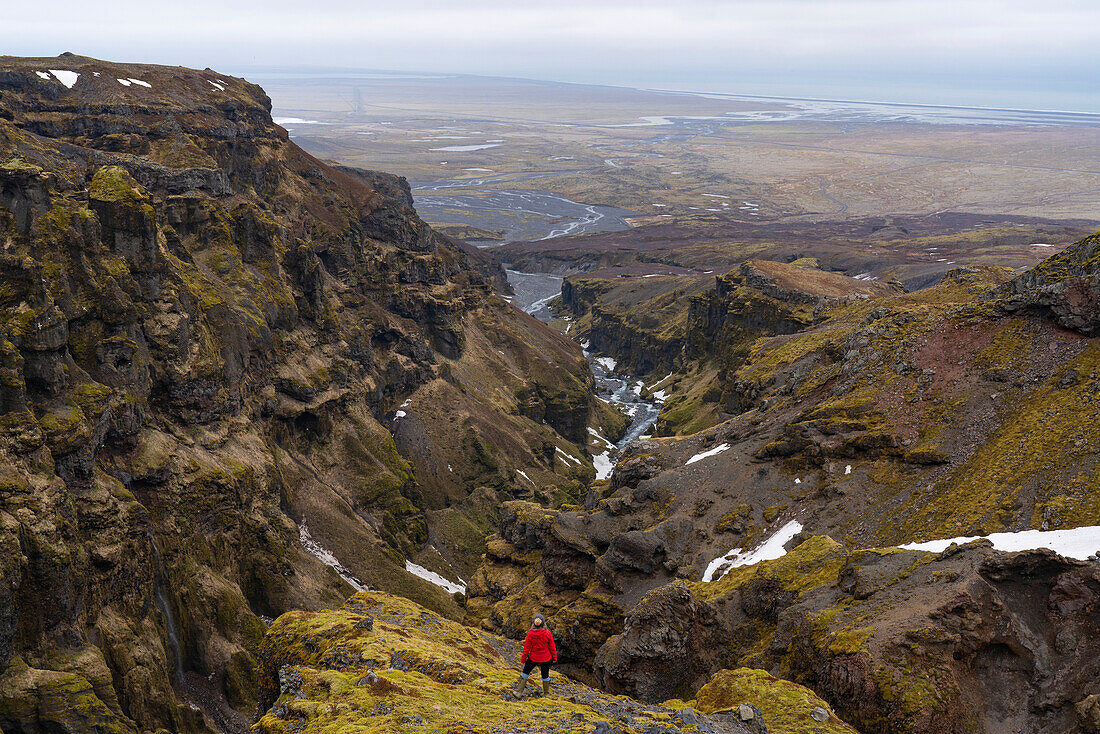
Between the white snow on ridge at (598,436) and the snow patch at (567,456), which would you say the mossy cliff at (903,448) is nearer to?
the snow patch at (567,456)

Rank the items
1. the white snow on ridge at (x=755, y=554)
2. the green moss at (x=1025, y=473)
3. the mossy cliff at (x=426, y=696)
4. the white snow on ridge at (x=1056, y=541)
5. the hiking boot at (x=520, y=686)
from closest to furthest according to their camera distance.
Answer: the mossy cliff at (x=426, y=696)
the hiking boot at (x=520, y=686)
the white snow on ridge at (x=1056, y=541)
the green moss at (x=1025, y=473)
the white snow on ridge at (x=755, y=554)

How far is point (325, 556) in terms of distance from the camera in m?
82.9

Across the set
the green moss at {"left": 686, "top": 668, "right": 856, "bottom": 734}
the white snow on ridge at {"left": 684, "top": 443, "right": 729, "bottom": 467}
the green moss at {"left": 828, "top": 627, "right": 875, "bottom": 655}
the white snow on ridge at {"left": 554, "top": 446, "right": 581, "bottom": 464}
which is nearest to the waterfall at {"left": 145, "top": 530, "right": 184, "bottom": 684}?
the white snow on ridge at {"left": 684, "top": 443, "right": 729, "bottom": 467}

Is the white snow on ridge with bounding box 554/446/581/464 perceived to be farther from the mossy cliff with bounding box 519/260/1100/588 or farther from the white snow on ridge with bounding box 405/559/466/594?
the mossy cliff with bounding box 519/260/1100/588

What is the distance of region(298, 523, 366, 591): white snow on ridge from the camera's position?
81.0 metres

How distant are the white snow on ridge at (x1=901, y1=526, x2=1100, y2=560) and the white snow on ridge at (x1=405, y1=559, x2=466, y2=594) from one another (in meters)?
71.3

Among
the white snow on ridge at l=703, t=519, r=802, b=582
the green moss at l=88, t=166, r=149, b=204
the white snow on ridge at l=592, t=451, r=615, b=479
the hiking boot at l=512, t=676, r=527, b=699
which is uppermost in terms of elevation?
the green moss at l=88, t=166, r=149, b=204

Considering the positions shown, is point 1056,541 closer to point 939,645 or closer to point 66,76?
point 939,645

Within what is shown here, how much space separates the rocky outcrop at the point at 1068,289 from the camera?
1972 inches

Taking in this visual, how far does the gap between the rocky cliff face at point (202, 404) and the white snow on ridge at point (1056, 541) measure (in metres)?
41.4

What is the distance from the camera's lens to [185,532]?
6359cm

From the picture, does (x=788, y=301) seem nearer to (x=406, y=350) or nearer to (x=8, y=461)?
(x=406, y=350)

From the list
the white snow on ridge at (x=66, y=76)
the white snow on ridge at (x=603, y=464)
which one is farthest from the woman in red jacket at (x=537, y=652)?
the white snow on ridge at (x=66, y=76)

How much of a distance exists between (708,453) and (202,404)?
162ft
